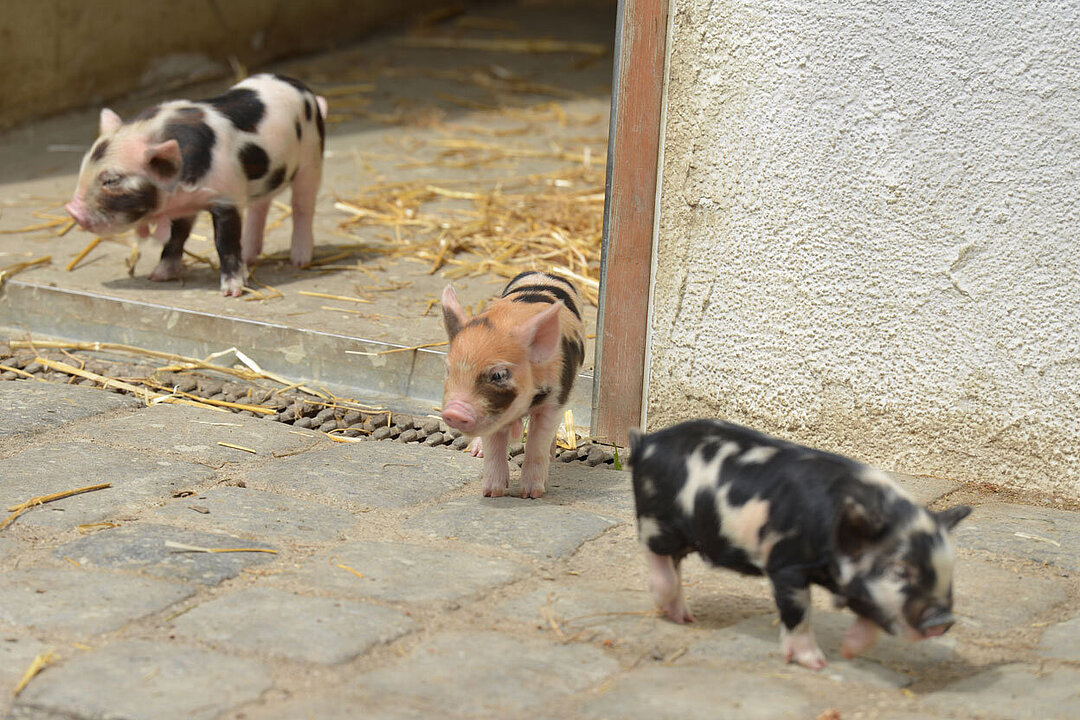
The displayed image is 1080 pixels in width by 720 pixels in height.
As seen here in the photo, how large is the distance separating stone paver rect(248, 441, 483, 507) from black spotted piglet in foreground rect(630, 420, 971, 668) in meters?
1.17

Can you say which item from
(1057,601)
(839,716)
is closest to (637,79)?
(1057,601)

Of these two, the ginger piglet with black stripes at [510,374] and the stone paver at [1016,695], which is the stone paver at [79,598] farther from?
the stone paver at [1016,695]

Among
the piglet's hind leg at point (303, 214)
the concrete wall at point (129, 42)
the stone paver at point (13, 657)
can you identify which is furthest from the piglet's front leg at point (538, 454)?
the concrete wall at point (129, 42)

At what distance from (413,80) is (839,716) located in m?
9.23

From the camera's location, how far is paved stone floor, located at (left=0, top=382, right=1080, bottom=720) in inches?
117

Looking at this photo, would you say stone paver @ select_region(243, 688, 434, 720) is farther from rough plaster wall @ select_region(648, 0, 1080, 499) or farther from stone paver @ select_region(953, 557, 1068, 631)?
rough plaster wall @ select_region(648, 0, 1080, 499)

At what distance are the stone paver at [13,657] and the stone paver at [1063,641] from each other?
236cm

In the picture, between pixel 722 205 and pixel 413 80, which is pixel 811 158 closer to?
pixel 722 205

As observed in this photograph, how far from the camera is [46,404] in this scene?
5.05m

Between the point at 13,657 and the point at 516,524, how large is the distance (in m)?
1.51

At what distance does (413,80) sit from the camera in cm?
1145

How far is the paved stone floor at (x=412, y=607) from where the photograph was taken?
2.96m

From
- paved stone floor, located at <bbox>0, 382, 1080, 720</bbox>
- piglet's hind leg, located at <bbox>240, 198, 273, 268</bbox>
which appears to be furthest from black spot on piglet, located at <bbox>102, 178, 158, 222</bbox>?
paved stone floor, located at <bbox>0, 382, 1080, 720</bbox>

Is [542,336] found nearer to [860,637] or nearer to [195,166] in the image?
[860,637]
